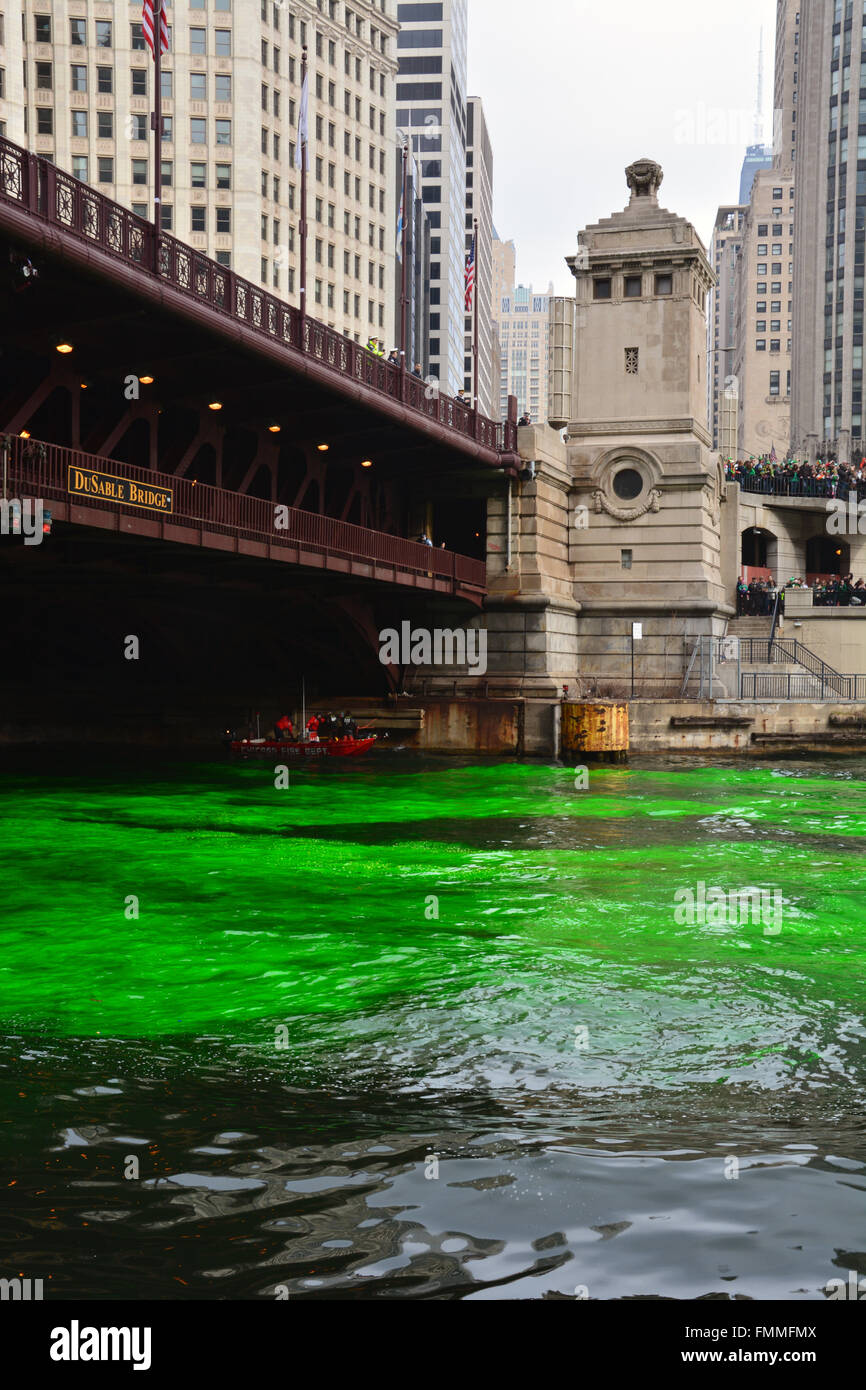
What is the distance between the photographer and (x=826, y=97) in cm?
13238

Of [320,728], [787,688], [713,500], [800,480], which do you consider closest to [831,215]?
[800,480]

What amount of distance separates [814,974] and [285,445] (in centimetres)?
2478

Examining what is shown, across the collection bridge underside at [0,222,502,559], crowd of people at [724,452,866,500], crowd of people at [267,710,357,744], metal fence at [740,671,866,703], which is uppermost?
crowd of people at [724,452,866,500]

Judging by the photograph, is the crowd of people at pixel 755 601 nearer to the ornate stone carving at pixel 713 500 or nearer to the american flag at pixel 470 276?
the ornate stone carving at pixel 713 500

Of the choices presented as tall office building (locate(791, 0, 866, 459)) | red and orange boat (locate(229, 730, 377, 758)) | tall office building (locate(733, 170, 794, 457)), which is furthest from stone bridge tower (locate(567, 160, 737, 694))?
tall office building (locate(733, 170, 794, 457))

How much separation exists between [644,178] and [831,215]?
3842 inches

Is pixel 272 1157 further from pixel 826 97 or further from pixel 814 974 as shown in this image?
pixel 826 97

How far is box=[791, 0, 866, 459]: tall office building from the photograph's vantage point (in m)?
130

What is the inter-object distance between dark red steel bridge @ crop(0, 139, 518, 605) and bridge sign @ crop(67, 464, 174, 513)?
134 mm

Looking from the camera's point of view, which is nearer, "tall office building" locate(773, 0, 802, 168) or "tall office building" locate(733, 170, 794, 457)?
"tall office building" locate(773, 0, 802, 168)

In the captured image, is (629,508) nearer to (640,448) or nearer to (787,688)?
(640,448)

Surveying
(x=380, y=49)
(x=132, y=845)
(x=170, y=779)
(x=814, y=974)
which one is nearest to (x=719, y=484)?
(x=170, y=779)

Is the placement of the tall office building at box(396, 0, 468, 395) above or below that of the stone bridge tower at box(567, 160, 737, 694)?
above

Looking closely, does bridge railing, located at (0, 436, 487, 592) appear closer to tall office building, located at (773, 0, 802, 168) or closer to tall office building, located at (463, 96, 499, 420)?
tall office building, located at (463, 96, 499, 420)
